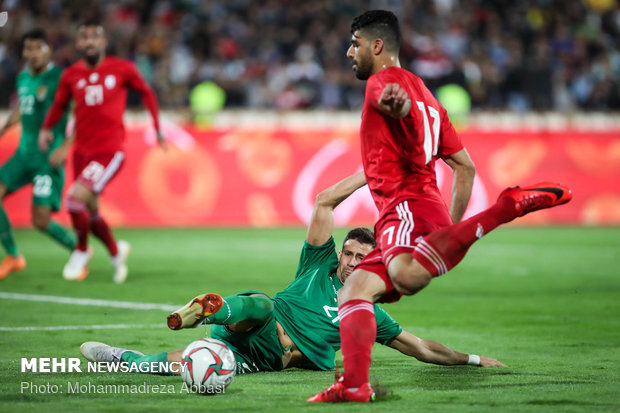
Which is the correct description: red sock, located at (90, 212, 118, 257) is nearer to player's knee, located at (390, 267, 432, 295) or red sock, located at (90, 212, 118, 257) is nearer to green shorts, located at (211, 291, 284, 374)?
green shorts, located at (211, 291, 284, 374)

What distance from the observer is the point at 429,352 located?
6.08 meters

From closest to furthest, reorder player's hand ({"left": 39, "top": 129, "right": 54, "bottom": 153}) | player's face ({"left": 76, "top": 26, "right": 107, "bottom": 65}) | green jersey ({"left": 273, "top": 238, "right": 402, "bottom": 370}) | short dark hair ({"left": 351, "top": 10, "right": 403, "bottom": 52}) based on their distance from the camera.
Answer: short dark hair ({"left": 351, "top": 10, "right": 403, "bottom": 52}) → green jersey ({"left": 273, "top": 238, "right": 402, "bottom": 370}) → player's face ({"left": 76, "top": 26, "right": 107, "bottom": 65}) → player's hand ({"left": 39, "top": 129, "right": 54, "bottom": 153})

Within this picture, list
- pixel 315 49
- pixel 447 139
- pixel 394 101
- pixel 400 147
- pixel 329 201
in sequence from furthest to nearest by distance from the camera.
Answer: pixel 315 49 < pixel 329 201 < pixel 447 139 < pixel 400 147 < pixel 394 101

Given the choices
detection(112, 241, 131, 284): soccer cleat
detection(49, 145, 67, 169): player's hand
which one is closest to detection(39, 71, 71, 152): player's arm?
detection(49, 145, 67, 169): player's hand

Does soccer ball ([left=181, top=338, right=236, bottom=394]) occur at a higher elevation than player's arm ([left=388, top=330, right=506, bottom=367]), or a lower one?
higher

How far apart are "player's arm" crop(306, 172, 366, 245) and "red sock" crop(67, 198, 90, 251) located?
5.60 metres

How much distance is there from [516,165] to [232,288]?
10593 millimetres

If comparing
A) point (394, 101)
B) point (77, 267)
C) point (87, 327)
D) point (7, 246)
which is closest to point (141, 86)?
point (77, 267)

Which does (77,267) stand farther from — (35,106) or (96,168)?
(35,106)

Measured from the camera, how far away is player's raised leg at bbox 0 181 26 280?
11641mm

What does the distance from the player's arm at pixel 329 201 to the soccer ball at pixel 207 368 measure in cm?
125

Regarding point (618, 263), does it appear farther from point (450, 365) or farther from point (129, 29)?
point (129, 29)

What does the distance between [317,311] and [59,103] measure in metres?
6.41

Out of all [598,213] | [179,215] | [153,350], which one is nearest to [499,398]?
[153,350]
